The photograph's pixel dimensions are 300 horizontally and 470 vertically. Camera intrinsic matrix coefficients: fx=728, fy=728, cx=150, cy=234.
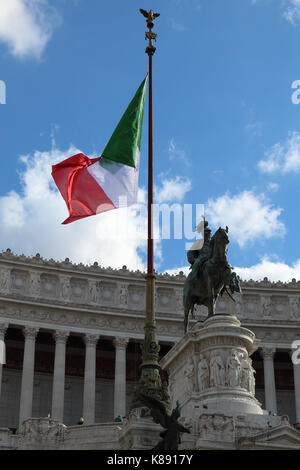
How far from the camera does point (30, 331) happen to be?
188 feet

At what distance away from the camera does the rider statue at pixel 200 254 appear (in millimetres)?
32344

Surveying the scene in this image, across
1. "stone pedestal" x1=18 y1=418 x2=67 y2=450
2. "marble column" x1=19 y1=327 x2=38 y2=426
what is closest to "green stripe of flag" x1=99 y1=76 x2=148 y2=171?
"stone pedestal" x1=18 y1=418 x2=67 y2=450

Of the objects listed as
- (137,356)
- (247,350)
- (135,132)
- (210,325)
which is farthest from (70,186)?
(137,356)

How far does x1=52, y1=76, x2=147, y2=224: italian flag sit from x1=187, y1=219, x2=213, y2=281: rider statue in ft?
22.6

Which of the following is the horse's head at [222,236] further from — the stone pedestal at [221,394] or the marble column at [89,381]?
the marble column at [89,381]

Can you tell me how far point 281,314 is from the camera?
2509 inches

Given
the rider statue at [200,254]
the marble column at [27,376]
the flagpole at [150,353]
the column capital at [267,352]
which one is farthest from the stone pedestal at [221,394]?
the column capital at [267,352]

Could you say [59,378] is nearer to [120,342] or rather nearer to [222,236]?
[120,342]

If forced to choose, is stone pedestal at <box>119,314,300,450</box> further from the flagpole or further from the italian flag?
the italian flag

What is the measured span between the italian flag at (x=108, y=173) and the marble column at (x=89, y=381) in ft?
101

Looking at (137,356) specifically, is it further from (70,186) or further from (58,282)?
(70,186)

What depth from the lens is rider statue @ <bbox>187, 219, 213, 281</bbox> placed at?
32.3 meters

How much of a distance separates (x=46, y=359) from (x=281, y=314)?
2087 cm

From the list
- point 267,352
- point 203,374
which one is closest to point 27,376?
point 267,352
